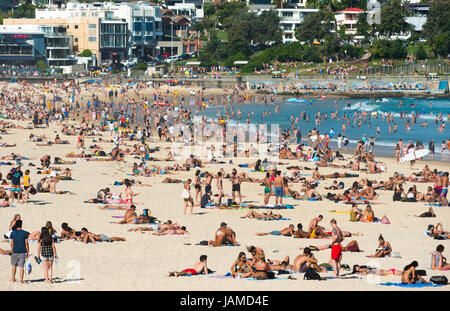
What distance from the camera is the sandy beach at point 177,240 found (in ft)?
48.2

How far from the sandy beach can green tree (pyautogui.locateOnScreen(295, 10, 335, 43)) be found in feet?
244

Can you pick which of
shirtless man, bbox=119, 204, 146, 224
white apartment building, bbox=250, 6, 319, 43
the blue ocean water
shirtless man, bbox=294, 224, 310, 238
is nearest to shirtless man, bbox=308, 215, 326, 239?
shirtless man, bbox=294, 224, 310, 238

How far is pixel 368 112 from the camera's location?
2520 inches

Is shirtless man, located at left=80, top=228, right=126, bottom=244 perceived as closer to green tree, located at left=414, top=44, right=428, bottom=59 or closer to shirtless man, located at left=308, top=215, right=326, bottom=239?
shirtless man, located at left=308, top=215, right=326, bottom=239

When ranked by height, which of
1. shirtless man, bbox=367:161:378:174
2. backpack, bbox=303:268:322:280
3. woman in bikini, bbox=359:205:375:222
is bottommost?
shirtless man, bbox=367:161:378:174

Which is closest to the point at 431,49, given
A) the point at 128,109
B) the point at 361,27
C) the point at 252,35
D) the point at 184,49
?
the point at 361,27

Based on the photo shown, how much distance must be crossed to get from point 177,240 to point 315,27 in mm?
87143

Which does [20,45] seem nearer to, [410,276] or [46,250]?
[46,250]

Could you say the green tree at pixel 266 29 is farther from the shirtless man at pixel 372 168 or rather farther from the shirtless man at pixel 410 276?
the shirtless man at pixel 410 276

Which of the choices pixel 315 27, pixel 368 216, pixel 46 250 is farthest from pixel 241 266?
pixel 315 27

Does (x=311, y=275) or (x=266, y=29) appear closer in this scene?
(x=311, y=275)

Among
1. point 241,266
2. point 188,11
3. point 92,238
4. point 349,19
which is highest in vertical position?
point 188,11

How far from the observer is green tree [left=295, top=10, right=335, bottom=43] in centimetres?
10225
